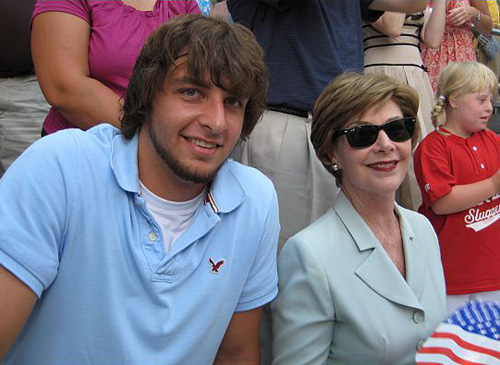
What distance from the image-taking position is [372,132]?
1850 millimetres

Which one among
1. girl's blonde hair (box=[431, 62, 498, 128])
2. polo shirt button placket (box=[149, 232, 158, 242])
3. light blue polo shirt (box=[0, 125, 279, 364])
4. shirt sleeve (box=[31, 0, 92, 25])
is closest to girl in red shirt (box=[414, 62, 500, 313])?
girl's blonde hair (box=[431, 62, 498, 128])

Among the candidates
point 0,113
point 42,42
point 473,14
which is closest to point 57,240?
point 42,42

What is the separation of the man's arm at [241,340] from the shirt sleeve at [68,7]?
1.11 m

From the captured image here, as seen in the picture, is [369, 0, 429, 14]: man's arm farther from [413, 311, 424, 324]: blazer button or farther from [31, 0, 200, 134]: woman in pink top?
[413, 311, 424, 324]: blazer button

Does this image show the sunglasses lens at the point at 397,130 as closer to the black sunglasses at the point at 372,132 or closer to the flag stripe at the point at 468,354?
the black sunglasses at the point at 372,132

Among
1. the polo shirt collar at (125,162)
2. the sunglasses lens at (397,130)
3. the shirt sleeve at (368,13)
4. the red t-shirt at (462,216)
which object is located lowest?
the red t-shirt at (462,216)

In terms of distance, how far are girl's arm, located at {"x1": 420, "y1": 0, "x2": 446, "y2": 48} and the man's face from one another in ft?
6.20

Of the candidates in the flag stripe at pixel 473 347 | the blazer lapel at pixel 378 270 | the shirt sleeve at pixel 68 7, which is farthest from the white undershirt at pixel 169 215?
the flag stripe at pixel 473 347

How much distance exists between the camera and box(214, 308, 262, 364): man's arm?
168 cm

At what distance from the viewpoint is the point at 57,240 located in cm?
139

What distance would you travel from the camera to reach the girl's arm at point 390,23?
273cm

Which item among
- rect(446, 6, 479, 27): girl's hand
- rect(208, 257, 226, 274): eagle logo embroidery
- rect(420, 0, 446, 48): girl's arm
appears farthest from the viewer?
rect(446, 6, 479, 27): girl's hand

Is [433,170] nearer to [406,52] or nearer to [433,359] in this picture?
[406,52]

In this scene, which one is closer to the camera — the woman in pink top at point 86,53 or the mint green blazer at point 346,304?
the mint green blazer at point 346,304
